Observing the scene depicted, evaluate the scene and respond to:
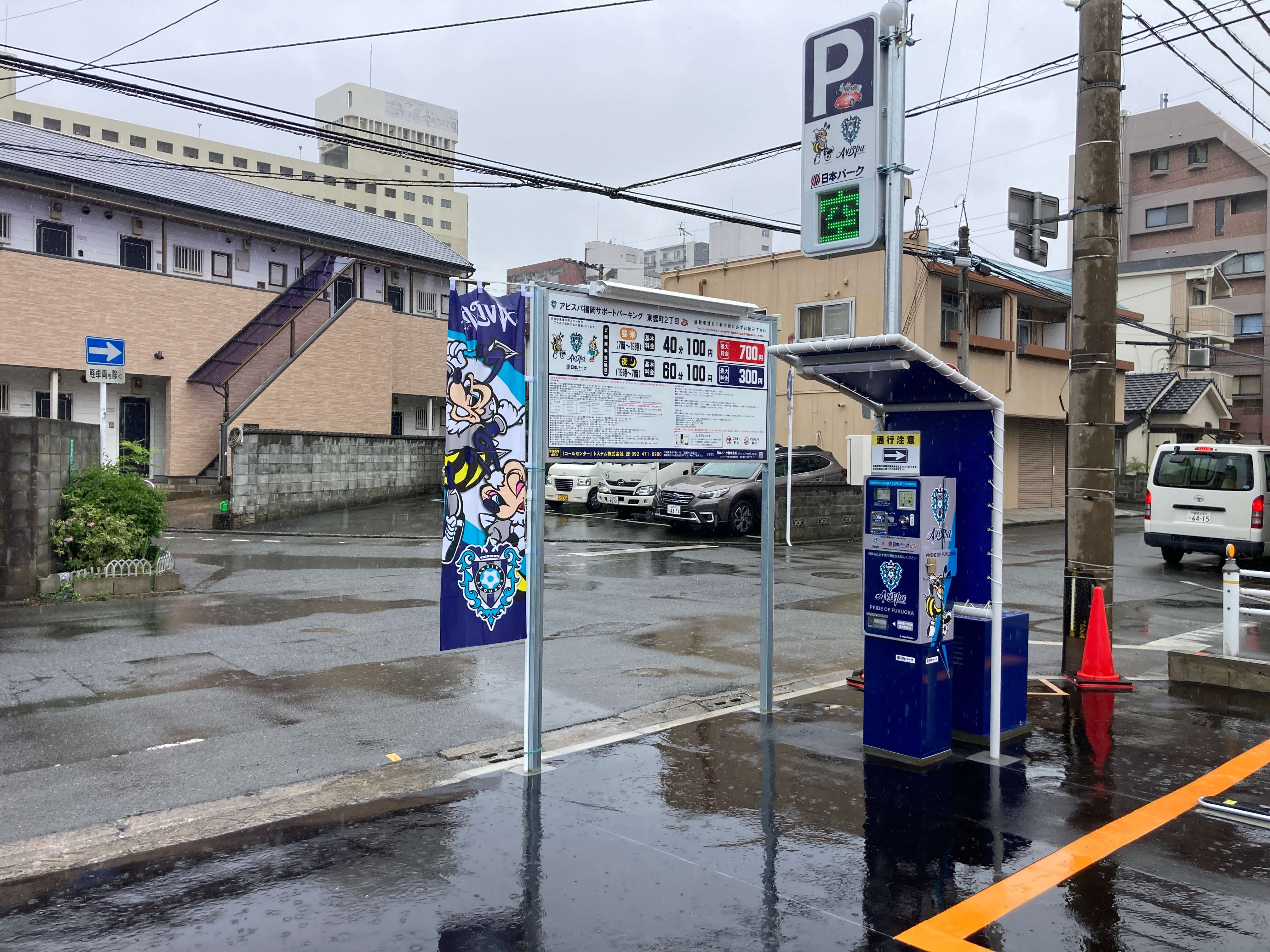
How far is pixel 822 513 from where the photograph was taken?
2089 centimetres

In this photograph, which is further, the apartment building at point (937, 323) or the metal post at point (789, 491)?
the apartment building at point (937, 323)

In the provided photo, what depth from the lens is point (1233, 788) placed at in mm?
5312

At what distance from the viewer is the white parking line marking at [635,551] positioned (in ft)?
55.0

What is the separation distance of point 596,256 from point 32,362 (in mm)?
59288

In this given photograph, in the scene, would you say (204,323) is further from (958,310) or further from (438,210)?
(438,210)

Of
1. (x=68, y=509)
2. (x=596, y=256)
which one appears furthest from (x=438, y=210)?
(x=68, y=509)

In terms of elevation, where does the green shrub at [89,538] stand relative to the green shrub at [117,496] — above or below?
below

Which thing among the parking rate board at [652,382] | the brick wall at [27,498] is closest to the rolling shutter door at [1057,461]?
the parking rate board at [652,382]

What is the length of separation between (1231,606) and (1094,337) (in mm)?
2412

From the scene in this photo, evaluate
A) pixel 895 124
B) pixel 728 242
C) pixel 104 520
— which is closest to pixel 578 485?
pixel 104 520

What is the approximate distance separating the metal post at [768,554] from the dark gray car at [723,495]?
11857 mm

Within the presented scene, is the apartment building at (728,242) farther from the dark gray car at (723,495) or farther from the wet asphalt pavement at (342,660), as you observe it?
the wet asphalt pavement at (342,660)

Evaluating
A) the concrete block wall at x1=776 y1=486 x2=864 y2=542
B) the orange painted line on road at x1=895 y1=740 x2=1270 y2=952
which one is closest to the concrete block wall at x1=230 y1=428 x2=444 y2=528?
the concrete block wall at x1=776 y1=486 x2=864 y2=542

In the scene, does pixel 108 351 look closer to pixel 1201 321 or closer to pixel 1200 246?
pixel 1201 321
